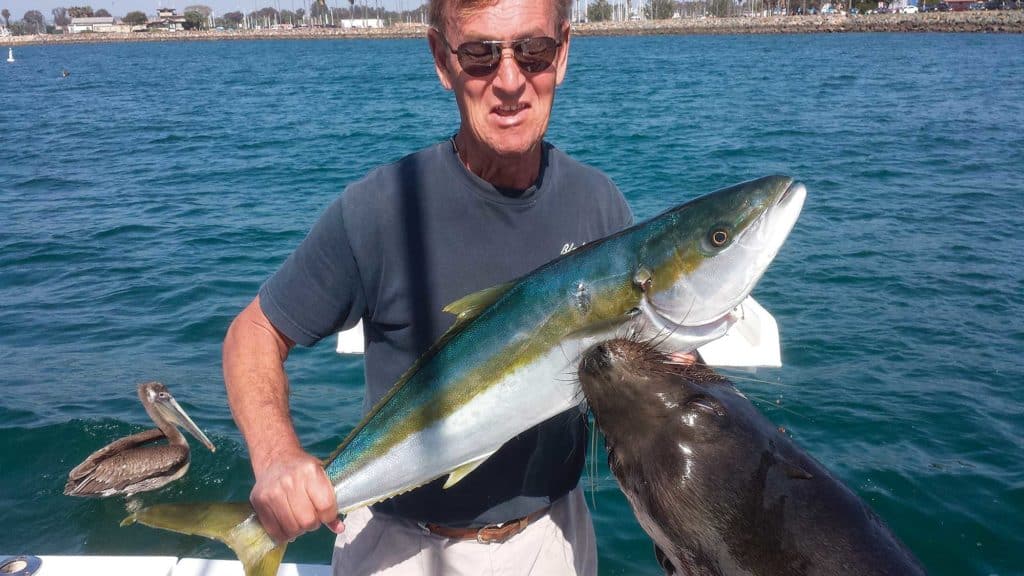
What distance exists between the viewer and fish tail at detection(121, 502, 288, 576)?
2518 mm

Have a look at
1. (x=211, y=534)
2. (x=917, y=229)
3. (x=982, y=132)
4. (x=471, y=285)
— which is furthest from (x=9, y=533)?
(x=982, y=132)

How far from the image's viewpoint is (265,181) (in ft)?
74.3

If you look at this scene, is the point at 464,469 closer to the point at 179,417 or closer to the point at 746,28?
the point at 179,417

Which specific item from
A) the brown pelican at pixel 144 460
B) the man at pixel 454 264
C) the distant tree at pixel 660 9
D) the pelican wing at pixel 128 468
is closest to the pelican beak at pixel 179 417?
the brown pelican at pixel 144 460

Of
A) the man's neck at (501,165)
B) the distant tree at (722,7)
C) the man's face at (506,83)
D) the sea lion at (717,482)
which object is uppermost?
the distant tree at (722,7)

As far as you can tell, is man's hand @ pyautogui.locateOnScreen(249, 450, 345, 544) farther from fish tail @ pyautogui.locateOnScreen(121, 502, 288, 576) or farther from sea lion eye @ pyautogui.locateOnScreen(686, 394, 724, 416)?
sea lion eye @ pyautogui.locateOnScreen(686, 394, 724, 416)

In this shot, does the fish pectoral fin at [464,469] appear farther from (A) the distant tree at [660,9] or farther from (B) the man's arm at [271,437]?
(A) the distant tree at [660,9]

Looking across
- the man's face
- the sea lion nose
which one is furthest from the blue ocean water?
the man's face

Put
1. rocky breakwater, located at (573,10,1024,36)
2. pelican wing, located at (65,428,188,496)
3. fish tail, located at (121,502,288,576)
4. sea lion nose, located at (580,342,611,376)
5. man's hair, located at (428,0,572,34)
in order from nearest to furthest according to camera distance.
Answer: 1. sea lion nose, located at (580,342,611,376)
2. fish tail, located at (121,502,288,576)
3. man's hair, located at (428,0,572,34)
4. pelican wing, located at (65,428,188,496)
5. rocky breakwater, located at (573,10,1024,36)

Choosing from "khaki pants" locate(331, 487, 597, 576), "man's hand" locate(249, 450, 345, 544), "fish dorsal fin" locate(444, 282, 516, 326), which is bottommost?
"khaki pants" locate(331, 487, 597, 576)

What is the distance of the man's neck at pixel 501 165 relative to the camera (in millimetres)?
2814

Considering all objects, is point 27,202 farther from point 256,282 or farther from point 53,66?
point 53,66

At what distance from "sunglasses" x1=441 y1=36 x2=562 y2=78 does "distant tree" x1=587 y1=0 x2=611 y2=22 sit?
19323 cm

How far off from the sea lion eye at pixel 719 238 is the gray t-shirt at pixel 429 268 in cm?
74
